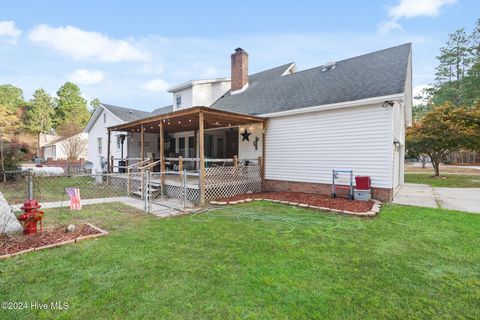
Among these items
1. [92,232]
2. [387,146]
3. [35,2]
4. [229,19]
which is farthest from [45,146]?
[387,146]

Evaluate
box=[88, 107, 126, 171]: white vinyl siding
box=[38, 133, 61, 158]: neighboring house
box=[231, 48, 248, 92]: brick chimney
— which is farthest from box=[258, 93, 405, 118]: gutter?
box=[38, 133, 61, 158]: neighboring house

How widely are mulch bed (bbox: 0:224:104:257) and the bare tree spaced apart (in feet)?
96.4

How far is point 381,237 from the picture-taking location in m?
4.38

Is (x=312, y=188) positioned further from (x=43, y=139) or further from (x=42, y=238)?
(x=43, y=139)

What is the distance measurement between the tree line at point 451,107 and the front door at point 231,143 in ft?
40.4

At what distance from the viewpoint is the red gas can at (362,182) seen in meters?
7.39

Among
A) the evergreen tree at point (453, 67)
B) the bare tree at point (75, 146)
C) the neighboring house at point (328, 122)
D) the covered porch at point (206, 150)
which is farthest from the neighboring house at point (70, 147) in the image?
the evergreen tree at point (453, 67)

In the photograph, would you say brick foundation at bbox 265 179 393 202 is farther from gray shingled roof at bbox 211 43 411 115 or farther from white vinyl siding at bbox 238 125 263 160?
gray shingled roof at bbox 211 43 411 115

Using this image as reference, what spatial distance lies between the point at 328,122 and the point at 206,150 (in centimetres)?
742

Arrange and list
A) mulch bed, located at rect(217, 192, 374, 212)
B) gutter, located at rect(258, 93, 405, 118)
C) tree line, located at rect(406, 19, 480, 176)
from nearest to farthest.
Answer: mulch bed, located at rect(217, 192, 374, 212)
gutter, located at rect(258, 93, 405, 118)
tree line, located at rect(406, 19, 480, 176)

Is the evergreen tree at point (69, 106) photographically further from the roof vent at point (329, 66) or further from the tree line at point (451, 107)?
the tree line at point (451, 107)

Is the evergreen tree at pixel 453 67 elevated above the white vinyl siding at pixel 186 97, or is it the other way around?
the evergreen tree at pixel 453 67

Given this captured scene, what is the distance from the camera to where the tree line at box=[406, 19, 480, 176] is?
49.8 feet

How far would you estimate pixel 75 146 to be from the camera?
29422 mm
